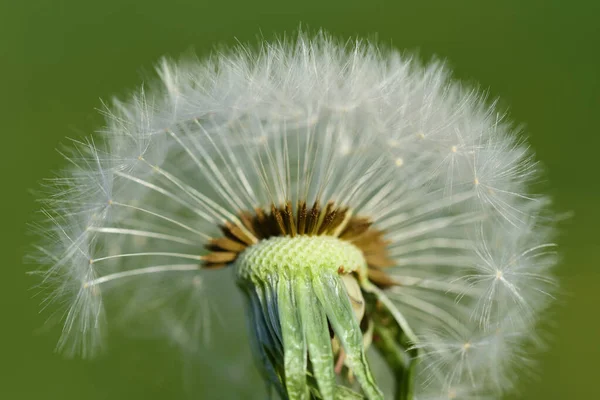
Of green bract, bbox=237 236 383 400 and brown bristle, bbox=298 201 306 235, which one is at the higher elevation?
brown bristle, bbox=298 201 306 235

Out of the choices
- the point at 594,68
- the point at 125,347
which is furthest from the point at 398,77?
the point at 594,68

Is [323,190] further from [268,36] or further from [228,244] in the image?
[268,36]

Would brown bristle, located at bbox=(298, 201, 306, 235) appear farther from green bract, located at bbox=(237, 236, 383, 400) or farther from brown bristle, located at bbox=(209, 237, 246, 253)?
brown bristle, located at bbox=(209, 237, 246, 253)

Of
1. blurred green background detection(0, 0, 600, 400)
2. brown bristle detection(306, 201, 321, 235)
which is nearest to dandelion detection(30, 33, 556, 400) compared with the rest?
brown bristle detection(306, 201, 321, 235)

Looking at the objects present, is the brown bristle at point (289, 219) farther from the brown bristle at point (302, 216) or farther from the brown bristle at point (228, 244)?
the brown bristle at point (228, 244)

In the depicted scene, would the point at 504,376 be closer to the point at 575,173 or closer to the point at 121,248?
the point at 121,248

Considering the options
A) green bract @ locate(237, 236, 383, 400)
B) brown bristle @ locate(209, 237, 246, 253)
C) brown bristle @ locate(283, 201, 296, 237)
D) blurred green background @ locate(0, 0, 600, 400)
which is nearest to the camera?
green bract @ locate(237, 236, 383, 400)

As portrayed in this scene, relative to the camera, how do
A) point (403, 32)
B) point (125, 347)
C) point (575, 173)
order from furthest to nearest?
point (403, 32) → point (575, 173) → point (125, 347)
